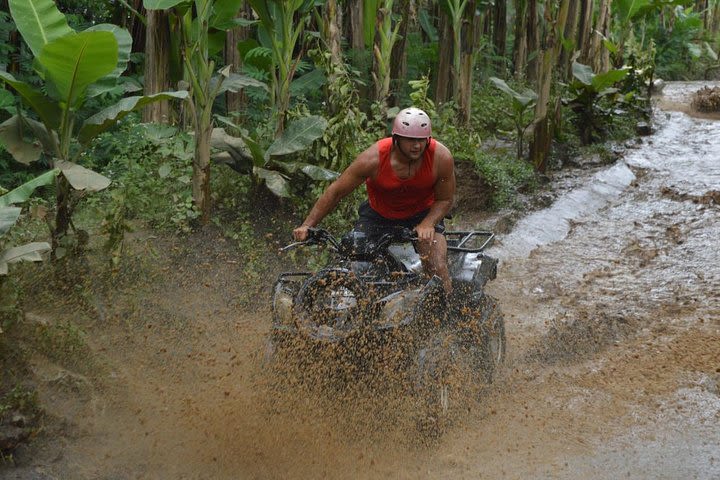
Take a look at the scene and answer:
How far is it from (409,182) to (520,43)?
430 inches

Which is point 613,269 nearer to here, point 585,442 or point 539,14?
point 585,442

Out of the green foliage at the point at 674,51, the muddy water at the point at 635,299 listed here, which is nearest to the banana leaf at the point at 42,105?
the muddy water at the point at 635,299

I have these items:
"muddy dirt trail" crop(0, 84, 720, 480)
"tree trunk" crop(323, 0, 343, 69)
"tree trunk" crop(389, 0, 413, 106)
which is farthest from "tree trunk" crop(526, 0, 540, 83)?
"muddy dirt trail" crop(0, 84, 720, 480)

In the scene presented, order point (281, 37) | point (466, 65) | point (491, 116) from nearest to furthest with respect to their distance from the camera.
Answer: point (281, 37) → point (466, 65) → point (491, 116)

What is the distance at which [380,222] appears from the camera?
5578 millimetres

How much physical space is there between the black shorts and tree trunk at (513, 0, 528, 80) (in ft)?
32.5

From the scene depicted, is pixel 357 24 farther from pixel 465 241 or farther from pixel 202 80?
pixel 465 241

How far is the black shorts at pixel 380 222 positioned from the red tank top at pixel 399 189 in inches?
1.1

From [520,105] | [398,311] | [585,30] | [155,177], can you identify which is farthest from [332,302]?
[585,30]

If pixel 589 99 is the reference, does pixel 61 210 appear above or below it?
above

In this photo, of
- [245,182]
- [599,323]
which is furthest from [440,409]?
[245,182]

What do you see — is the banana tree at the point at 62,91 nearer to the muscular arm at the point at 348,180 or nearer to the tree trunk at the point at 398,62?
the muscular arm at the point at 348,180

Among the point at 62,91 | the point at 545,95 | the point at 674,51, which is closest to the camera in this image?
the point at 62,91

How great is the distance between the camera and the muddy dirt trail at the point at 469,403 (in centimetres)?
479
